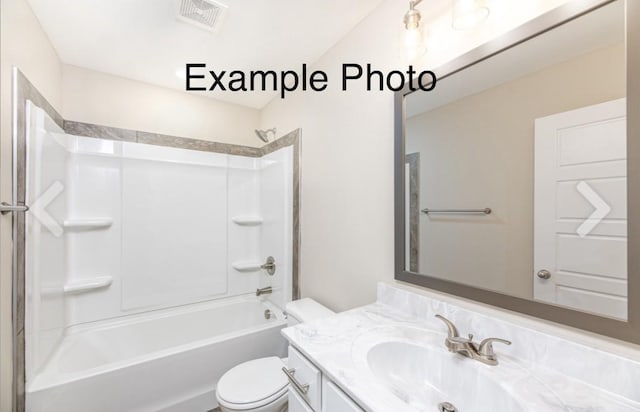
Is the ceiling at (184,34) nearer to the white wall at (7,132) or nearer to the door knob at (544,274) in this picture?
the white wall at (7,132)

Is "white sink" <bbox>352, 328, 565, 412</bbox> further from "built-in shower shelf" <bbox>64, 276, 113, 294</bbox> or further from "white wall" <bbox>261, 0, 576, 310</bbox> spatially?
"built-in shower shelf" <bbox>64, 276, 113, 294</bbox>

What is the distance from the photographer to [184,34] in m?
1.61

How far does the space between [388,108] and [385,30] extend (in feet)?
1.32

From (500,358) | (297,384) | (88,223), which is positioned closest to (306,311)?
(297,384)

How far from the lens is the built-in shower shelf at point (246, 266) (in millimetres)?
2588

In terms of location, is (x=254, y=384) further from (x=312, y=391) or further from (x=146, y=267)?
(x=146, y=267)

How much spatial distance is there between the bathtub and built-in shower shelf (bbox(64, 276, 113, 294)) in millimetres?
281

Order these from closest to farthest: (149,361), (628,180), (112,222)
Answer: (628,180), (149,361), (112,222)

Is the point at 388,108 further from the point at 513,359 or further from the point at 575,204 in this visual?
the point at 513,359

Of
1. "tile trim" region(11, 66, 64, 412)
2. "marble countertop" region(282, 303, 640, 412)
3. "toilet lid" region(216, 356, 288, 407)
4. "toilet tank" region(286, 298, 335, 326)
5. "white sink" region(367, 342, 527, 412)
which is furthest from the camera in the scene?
"toilet tank" region(286, 298, 335, 326)

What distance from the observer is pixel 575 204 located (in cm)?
76

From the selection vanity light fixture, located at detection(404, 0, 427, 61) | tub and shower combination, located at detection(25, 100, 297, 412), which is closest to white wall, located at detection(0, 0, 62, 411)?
tub and shower combination, located at detection(25, 100, 297, 412)

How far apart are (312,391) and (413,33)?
139 centimetres

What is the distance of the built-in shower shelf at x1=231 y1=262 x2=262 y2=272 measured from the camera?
8.49 feet
